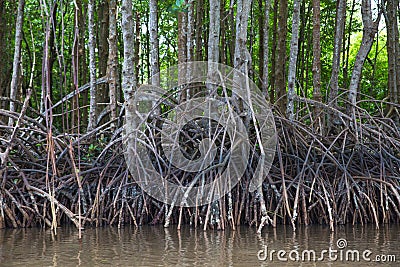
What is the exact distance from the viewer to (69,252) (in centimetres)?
359

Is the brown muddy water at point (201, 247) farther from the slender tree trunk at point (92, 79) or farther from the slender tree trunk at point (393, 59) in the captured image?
the slender tree trunk at point (393, 59)

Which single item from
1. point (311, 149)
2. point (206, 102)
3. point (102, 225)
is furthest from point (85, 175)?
point (311, 149)

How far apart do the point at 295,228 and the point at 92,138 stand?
2.32 metres

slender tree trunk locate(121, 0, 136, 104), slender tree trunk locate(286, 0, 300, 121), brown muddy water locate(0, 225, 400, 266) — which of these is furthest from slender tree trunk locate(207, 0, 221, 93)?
brown muddy water locate(0, 225, 400, 266)

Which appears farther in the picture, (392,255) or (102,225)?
(102,225)

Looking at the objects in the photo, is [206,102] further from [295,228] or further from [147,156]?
[295,228]

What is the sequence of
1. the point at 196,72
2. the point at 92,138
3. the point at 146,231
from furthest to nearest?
the point at 196,72 < the point at 92,138 < the point at 146,231

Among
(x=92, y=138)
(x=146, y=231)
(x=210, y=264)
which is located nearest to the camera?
A: (x=210, y=264)

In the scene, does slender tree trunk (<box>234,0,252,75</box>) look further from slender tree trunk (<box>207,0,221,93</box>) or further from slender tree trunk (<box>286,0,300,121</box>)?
slender tree trunk (<box>286,0,300,121</box>)

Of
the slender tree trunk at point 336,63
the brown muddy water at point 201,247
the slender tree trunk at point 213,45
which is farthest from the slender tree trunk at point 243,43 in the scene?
the brown muddy water at point 201,247

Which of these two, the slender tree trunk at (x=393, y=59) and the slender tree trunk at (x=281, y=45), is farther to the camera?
the slender tree trunk at (x=281, y=45)

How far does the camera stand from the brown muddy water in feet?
10.7

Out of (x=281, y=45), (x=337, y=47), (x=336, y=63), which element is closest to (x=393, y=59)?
(x=337, y=47)

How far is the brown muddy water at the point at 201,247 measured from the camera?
3.26 meters
